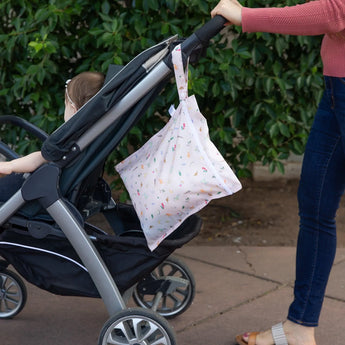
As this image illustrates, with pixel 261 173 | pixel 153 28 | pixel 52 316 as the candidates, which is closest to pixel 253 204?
pixel 261 173

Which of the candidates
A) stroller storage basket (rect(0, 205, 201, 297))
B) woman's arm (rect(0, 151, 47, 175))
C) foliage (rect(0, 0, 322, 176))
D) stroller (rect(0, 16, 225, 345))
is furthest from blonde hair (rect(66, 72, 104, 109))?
foliage (rect(0, 0, 322, 176))

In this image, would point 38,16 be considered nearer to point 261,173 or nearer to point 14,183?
point 14,183

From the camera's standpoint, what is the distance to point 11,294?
3.51 meters

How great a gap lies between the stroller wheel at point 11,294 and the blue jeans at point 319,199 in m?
1.37

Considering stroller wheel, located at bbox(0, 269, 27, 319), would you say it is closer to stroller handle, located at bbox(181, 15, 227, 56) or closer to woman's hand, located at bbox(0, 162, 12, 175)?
woman's hand, located at bbox(0, 162, 12, 175)

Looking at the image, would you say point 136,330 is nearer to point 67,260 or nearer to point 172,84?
point 67,260

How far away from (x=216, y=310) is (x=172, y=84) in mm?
1473

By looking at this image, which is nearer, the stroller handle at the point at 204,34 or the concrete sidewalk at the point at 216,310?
the stroller handle at the point at 204,34

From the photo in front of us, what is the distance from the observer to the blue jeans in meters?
2.93

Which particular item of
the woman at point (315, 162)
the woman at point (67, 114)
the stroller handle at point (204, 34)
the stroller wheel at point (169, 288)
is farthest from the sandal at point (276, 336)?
the stroller handle at point (204, 34)

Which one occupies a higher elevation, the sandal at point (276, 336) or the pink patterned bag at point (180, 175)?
the pink patterned bag at point (180, 175)

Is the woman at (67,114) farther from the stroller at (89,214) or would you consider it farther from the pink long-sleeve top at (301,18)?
the pink long-sleeve top at (301,18)

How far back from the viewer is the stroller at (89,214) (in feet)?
8.95

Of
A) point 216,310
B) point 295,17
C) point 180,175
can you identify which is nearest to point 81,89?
point 180,175
